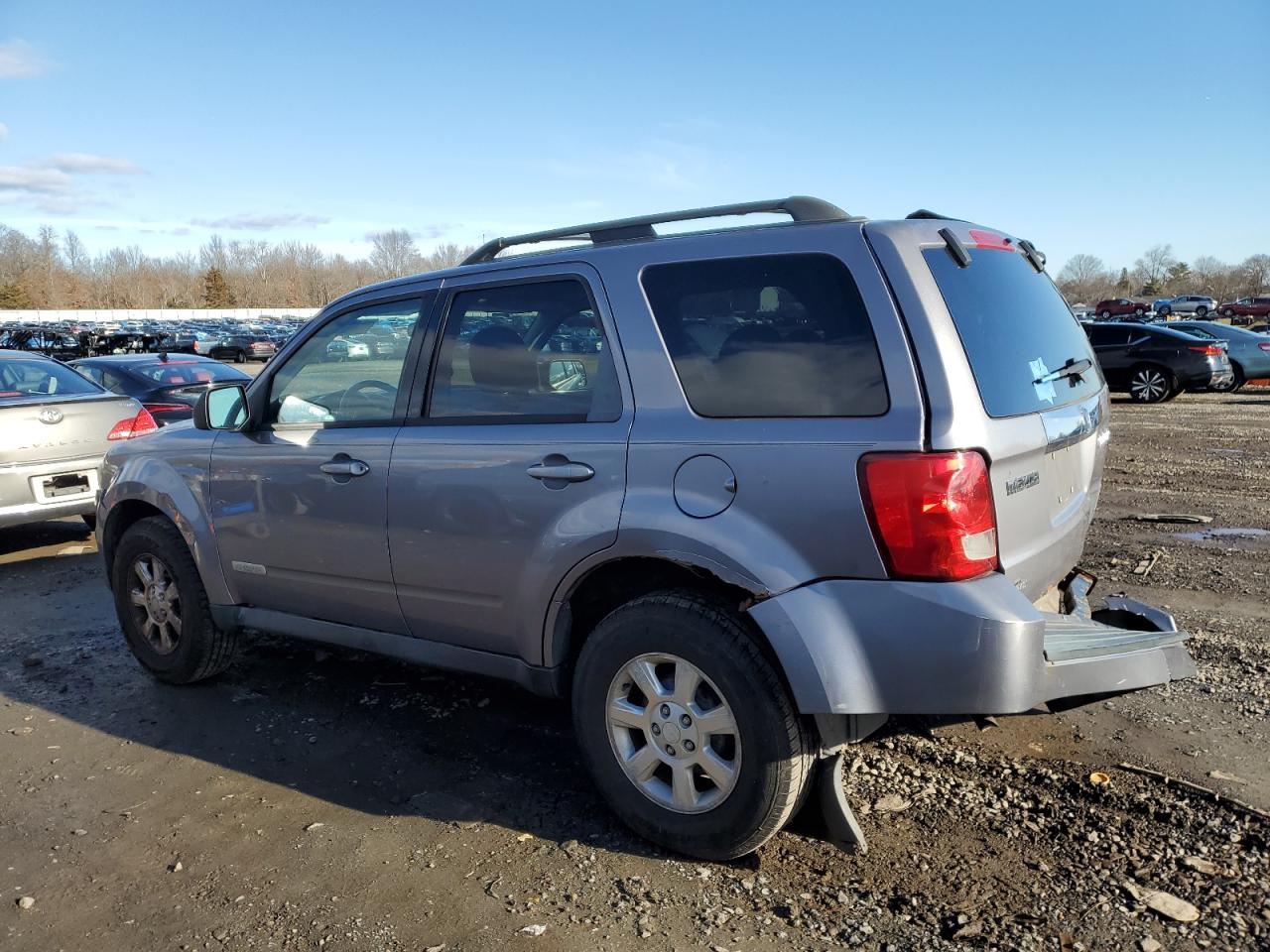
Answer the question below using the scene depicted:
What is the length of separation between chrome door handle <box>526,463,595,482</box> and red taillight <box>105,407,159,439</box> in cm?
566

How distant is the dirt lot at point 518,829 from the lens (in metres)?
2.78

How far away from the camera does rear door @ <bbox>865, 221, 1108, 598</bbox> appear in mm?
2732

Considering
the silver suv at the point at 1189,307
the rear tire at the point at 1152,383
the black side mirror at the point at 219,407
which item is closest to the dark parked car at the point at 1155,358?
the rear tire at the point at 1152,383

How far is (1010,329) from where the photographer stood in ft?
10.2

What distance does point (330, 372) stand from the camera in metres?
4.25

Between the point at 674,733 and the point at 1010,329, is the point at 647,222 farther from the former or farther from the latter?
the point at 674,733

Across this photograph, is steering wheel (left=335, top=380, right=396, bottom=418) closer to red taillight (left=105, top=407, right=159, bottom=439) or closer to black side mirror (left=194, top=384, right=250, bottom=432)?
black side mirror (left=194, top=384, right=250, bottom=432)

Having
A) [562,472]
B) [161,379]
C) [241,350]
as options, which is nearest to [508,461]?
[562,472]

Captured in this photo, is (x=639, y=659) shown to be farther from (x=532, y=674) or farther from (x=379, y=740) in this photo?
(x=379, y=740)

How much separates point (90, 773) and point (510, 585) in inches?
78.8

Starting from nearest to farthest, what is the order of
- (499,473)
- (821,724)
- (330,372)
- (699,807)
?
(821,724)
(699,807)
(499,473)
(330,372)

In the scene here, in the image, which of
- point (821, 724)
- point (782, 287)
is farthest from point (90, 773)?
point (782, 287)

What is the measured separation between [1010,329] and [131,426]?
7301 mm

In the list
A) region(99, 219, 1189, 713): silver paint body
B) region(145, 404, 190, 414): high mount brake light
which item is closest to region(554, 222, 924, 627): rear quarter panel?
region(99, 219, 1189, 713): silver paint body
